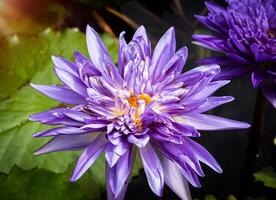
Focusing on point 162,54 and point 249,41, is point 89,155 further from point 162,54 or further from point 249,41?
point 249,41

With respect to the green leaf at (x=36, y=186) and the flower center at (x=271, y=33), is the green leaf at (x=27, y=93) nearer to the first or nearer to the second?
the green leaf at (x=36, y=186)

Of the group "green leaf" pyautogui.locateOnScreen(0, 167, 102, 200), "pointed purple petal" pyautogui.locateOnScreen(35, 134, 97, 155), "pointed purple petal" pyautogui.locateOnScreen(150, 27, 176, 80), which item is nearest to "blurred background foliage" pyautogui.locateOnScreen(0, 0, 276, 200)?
"green leaf" pyautogui.locateOnScreen(0, 167, 102, 200)

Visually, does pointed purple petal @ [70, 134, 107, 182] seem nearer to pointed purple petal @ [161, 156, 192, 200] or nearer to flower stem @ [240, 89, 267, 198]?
pointed purple petal @ [161, 156, 192, 200]

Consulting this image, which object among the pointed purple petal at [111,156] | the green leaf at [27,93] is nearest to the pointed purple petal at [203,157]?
the pointed purple petal at [111,156]

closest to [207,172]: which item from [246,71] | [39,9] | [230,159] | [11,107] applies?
[230,159]

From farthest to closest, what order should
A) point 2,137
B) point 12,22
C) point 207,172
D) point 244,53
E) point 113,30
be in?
point 113,30 < point 12,22 < point 207,172 < point 2,137 < point 244,53

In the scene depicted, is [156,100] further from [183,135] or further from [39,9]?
[39,9]

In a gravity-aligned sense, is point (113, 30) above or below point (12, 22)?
below
